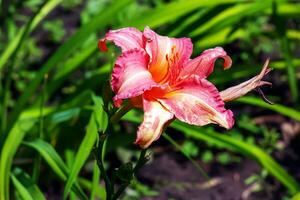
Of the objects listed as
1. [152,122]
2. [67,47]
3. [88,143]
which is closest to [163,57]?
[152,122]

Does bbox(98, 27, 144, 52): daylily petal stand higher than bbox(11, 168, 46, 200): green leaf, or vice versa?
bbox(98, 27, 144, 52): daylily petal

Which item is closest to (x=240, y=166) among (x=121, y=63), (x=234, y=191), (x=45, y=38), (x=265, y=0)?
A: (x=234, y=191)

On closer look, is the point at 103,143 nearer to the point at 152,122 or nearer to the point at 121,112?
the point at 121,112

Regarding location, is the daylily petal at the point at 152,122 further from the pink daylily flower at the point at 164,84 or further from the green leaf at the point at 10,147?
the green leaf at the point at 10,147

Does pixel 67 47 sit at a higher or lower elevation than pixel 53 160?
higher

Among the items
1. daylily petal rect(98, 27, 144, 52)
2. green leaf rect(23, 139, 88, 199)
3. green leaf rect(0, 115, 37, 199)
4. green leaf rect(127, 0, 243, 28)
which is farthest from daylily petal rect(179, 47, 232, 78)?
green leaf rect(127, 0, 243, 28)

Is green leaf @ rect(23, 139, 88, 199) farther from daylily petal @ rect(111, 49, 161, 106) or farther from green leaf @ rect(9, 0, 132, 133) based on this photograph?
daylily petal @ rect(111, 49, 161, 106)

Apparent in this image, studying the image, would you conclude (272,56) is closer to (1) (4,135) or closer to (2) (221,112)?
(1) (4,135)
